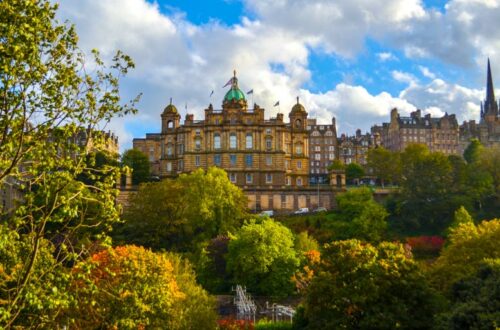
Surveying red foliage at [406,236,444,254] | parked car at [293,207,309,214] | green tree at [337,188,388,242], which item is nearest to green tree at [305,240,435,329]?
green tree at [337,188,388,242]

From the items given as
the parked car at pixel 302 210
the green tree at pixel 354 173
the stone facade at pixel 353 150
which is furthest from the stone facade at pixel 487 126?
the parked car at pixel 302 210

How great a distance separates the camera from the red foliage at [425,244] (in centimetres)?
5925

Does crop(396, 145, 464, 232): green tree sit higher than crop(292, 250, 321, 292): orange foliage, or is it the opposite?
crop(396, 145, 464, 232): green tree

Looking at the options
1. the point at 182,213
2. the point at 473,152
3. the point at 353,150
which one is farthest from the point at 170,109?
the point at 353,150

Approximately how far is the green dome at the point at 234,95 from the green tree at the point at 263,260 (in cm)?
3533

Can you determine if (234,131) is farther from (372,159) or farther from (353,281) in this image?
(353,281)

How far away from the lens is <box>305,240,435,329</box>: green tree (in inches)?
1133

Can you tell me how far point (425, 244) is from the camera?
5962cm

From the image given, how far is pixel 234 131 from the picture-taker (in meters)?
79.8

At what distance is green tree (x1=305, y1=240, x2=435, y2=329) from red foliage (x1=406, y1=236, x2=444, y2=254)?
29.2 meters

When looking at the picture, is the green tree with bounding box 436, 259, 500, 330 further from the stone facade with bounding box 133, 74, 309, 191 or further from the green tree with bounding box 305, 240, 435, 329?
the stone facade with bounding box 133, 74, 309, 191

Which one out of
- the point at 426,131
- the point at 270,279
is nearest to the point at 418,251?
the point at 270,279

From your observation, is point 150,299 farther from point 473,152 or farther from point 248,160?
point 473,152

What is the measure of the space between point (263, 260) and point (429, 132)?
9717 centimetres
